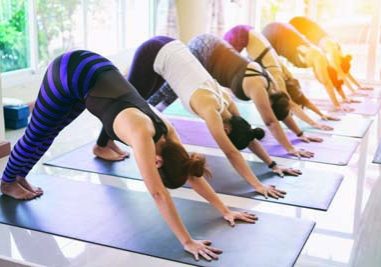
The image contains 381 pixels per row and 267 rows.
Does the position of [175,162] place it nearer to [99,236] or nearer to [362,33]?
[99,236]

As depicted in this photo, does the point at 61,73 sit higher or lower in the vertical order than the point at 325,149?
higher

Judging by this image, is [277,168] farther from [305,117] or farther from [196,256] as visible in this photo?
[196,256]

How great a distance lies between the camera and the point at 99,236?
119 inches

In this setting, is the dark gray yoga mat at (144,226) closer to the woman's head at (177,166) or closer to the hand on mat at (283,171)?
the woman's head at (177,166)

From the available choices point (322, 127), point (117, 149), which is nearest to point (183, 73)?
point (117, 149)

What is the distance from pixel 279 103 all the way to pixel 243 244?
1471mm

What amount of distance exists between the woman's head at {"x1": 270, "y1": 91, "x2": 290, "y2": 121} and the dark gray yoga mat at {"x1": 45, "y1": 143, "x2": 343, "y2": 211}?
1.48 feet

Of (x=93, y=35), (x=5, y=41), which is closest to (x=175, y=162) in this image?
(x=5, y=41)

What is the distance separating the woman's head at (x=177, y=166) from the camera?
262cm

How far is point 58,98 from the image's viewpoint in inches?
121

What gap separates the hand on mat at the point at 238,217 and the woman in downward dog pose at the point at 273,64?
171cm

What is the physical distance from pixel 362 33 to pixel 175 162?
255 inches

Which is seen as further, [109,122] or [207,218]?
[207,218]

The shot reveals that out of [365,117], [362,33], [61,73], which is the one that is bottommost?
[365,117]
